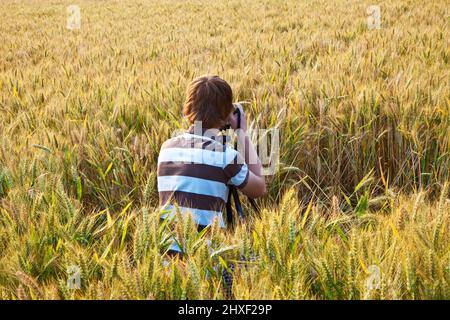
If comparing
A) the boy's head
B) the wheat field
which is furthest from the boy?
the wheat field

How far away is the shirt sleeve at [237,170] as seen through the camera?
67.4 inches

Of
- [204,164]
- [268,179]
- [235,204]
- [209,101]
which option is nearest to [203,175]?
[204,164]

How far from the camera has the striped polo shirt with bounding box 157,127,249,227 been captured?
1711 mm

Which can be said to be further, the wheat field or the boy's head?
the boy's head

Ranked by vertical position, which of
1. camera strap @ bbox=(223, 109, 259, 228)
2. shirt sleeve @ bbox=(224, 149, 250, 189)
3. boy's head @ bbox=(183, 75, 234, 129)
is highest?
boy's head @ bbox=(183, 75, 234, 129)

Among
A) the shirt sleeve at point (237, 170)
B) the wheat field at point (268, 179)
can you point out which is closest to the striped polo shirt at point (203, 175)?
the shirt sleeve at point (237, 170)

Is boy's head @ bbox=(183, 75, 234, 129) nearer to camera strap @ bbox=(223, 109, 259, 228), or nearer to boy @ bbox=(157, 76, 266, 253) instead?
boy @ bbox=(157, 76, 266, 253)

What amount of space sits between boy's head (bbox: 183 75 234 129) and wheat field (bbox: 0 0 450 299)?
13.4 inches

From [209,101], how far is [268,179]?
54 cm

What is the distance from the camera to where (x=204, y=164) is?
173cm

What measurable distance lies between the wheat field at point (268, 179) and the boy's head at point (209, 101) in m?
0.34

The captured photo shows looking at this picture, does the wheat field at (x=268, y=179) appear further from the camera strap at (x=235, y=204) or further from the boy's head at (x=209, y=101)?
the boy's head at (x=209, y=101)

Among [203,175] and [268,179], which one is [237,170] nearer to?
[203,175]

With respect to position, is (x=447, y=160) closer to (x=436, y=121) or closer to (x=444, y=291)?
(x=436, y=121)
